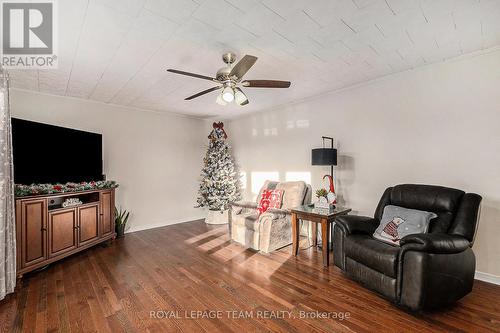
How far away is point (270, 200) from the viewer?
412cm

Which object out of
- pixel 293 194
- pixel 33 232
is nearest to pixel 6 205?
pixel 33 232

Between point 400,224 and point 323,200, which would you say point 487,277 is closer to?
point 400,224

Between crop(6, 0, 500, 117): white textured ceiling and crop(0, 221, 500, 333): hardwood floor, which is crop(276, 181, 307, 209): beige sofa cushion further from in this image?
crop(6, 0, 500, 117): white textured ceiling

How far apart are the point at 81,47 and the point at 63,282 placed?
105 inches

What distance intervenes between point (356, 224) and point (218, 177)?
3342 mm

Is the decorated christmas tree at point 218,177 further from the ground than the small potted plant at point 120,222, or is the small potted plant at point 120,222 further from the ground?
the decorated christmas tree at point 218,177

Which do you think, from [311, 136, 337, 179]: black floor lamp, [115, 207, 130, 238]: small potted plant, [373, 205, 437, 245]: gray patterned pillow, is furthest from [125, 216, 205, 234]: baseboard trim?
[373, 205, 437, 245]: gray patterned pillow

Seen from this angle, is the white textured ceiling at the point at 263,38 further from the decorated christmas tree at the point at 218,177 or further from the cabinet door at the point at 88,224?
the decorated christmas tree at the point at 218,177

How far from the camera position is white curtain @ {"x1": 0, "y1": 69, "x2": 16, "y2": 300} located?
92.4 inches

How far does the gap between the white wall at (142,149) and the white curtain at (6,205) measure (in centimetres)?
166

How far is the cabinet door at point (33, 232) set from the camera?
110 inches

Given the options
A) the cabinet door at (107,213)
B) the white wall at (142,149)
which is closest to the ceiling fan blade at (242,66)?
the cabinet door at (107,213)

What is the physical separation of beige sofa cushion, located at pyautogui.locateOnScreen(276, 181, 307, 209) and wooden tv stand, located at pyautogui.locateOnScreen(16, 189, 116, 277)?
121 inches

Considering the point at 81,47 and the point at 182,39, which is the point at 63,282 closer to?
the point at 81,47
